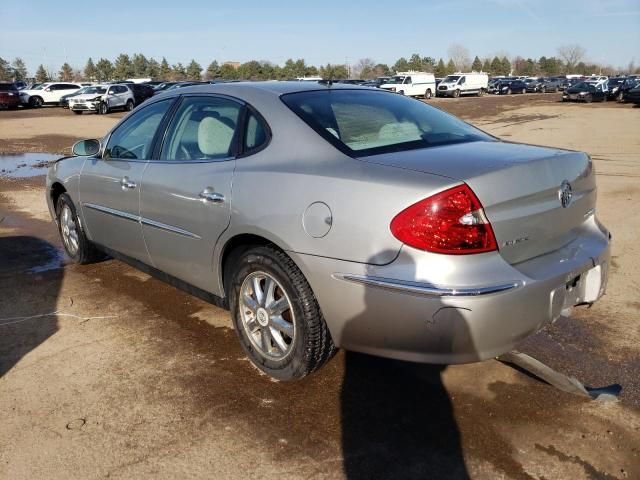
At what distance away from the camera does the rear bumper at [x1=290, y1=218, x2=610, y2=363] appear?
244 centimetres

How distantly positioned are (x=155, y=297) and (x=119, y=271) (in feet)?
2.79

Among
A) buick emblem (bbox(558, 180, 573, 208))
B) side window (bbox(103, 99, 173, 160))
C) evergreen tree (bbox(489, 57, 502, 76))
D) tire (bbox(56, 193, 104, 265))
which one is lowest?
tire (bbox(56, 193, 104, 265))

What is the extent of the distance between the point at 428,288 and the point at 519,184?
670 mm

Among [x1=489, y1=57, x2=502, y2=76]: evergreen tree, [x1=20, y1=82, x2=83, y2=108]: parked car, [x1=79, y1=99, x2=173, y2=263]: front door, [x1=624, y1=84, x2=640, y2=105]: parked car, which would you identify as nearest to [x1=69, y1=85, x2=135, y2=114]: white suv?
[x1=20, y1=82, x2=83, y2=108]: parked car

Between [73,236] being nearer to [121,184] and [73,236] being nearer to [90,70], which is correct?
[121,184]

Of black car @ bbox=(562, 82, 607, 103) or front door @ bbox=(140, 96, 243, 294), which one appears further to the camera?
black car @ bbox=(562, 82, 607, 103)

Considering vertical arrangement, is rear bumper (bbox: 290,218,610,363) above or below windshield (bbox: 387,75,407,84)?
below

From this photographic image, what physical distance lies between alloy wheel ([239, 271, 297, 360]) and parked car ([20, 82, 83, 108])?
40.4m

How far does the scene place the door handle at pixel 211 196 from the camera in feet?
10.6

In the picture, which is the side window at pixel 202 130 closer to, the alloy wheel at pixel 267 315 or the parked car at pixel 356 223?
the parked car at pixel 356 223

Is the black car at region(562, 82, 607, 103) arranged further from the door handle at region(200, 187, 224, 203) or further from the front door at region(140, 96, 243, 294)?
the door handle at region(200, 187, 224, 203)

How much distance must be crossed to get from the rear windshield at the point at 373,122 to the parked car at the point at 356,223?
0.6 inches

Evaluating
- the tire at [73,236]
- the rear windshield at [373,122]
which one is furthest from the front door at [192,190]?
the tire at [73,236]

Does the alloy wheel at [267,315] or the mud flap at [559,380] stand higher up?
the alloy wheel at [267,315]
